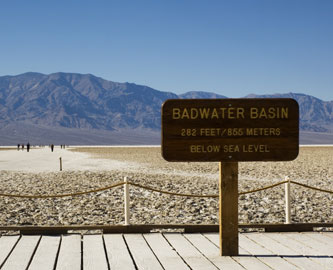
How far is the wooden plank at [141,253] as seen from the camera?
6855 mm

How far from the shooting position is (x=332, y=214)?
50.0ft

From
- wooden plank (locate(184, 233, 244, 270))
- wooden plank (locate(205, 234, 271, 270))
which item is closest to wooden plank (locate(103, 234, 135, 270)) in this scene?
wooden plank (locate(184, 233, 244, 270))

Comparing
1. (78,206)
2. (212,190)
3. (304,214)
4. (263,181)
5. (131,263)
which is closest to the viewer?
(131,263)

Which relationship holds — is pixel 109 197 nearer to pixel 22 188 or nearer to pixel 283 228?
pixel 22 188

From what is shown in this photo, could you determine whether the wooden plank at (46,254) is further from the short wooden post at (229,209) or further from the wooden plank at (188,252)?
the short wooden post at (229,209)

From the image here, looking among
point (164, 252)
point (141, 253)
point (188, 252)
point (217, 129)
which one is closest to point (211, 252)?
point (188, 252)

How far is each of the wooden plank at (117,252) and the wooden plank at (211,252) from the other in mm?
1169

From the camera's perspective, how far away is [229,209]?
7402 millimetres

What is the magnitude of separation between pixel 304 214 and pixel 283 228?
21.3ft

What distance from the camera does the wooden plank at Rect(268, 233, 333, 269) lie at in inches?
275

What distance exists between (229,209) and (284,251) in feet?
3.71

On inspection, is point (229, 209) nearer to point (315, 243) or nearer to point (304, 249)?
point (304, 249)

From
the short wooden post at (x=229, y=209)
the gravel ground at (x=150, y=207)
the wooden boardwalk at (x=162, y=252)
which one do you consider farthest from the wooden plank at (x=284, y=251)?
the gravel ground at (x=150, y=207)

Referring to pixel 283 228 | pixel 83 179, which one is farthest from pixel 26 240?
pixel 83 179
